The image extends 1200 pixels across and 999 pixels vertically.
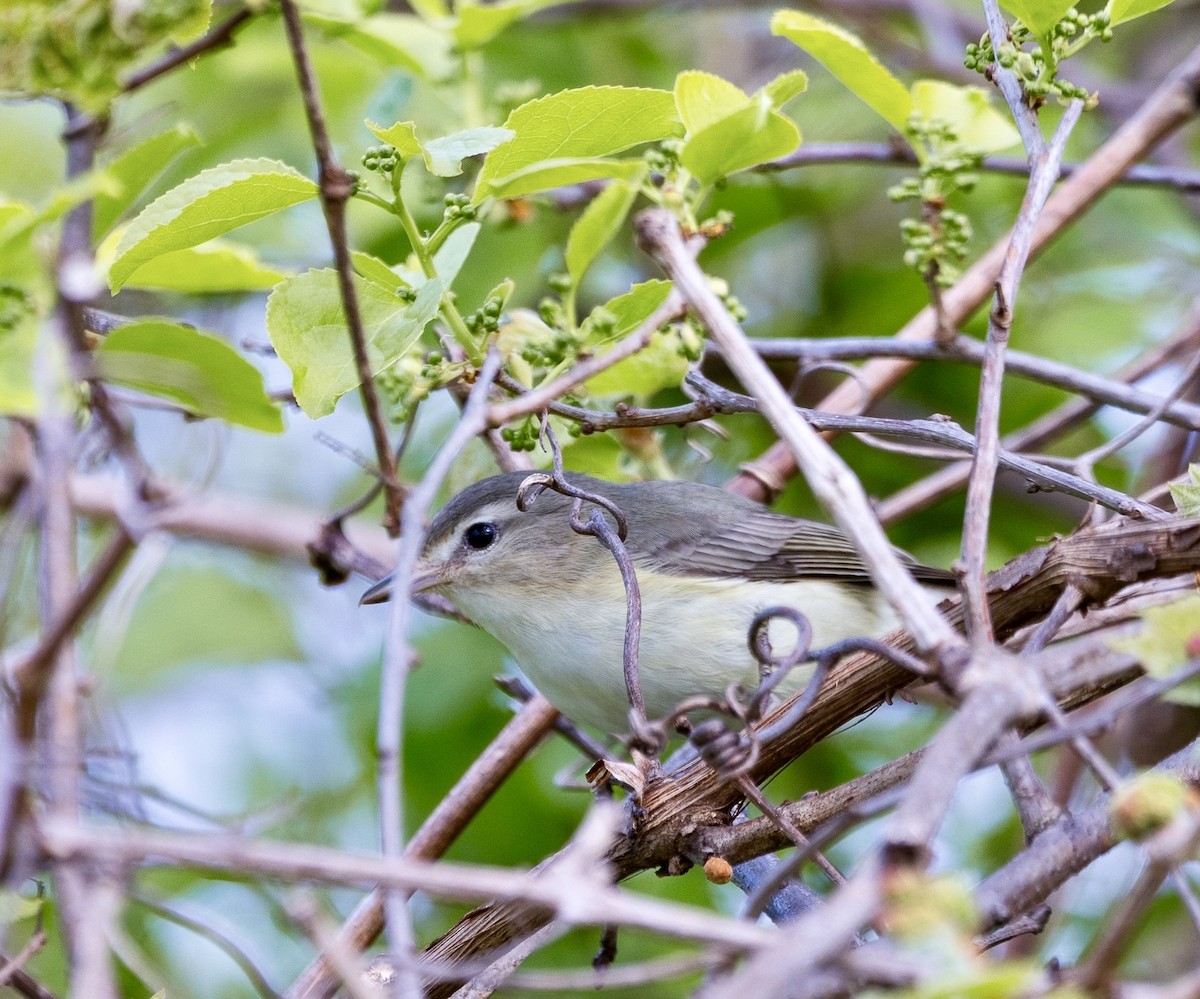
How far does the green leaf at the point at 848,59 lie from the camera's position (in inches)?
96.6

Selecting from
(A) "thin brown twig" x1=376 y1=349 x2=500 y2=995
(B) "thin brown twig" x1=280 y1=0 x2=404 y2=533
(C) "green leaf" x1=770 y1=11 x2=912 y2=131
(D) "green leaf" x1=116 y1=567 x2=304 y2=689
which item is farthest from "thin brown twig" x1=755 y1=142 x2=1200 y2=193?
(D) "green leaf" x1=116 y1=567 x2=304 y2=689

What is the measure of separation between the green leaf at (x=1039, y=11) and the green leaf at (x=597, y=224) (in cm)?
71

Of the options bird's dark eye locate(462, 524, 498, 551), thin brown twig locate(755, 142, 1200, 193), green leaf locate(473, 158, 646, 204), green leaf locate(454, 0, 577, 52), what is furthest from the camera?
thin brown twig locate(755, 142, 1200, 193)

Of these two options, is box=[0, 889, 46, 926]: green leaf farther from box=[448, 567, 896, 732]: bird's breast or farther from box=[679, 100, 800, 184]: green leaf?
box=[679, 100, 800, 184]: green leaf

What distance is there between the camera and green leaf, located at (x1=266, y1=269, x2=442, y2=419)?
7.72 ft

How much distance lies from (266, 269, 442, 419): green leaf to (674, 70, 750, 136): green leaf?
51 cm

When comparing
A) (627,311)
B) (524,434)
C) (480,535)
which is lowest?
(480,535)

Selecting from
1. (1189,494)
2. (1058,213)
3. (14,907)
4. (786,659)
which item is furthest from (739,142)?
(1058,213)

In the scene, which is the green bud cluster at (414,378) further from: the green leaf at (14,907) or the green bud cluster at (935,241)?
the green leaf at (14,907)

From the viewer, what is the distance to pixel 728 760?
6.27ft

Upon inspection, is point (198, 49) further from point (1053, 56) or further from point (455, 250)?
point (1053, 56)

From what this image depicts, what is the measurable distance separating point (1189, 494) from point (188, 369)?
1.61 metres

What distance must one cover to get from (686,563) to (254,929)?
2.35 m

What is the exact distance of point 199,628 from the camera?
5.31 m
